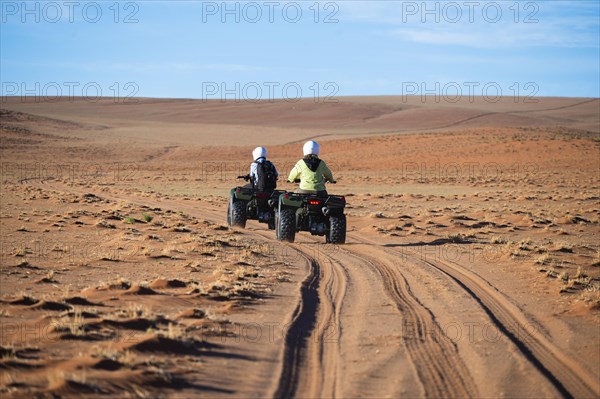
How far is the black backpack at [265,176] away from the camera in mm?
18609

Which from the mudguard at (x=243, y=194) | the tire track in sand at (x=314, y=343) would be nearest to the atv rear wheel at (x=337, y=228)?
the mudguard at (x=243, y=194)

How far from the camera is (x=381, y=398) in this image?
6480 mm

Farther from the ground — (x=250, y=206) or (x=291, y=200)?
(x=291, y=200)

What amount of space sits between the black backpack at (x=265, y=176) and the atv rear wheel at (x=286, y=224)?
222 cm

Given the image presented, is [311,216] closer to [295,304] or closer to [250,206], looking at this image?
[250,206]

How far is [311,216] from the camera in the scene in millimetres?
16391

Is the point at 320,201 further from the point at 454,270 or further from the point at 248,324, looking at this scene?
the point at 248,324

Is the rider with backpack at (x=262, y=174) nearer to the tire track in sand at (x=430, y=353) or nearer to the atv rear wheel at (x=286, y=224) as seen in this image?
the atv rear wheel at (x=286, y=224)

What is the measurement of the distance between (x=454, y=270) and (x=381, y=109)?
463ft

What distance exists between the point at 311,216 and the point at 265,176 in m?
2.70

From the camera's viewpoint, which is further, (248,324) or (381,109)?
(381,109)

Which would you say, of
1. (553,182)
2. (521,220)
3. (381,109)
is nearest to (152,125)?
(381,109)

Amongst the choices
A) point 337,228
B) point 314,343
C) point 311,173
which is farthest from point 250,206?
point 314,343

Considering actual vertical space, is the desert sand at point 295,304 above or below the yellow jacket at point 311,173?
below
